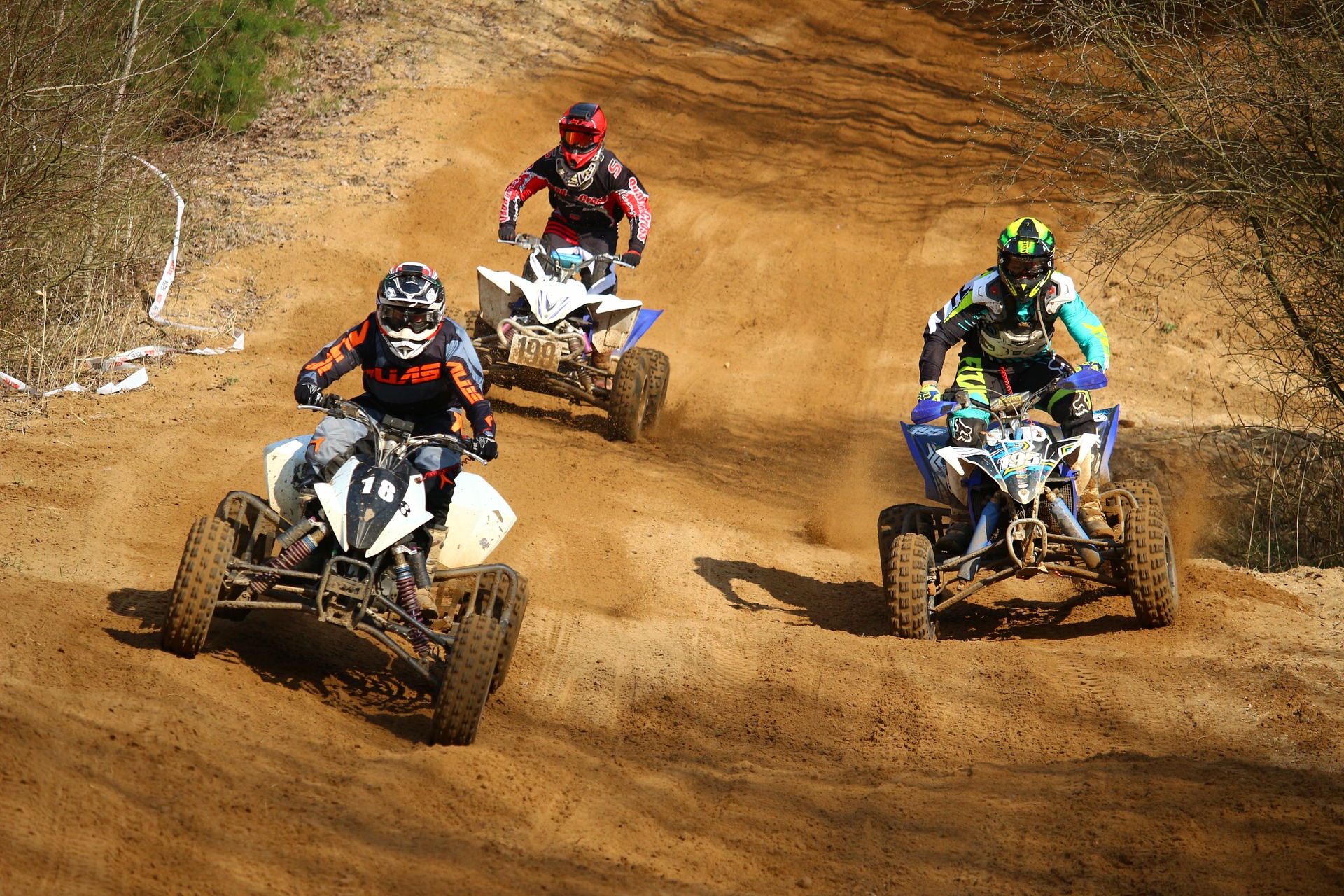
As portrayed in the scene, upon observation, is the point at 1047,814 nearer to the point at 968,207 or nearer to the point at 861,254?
the point at 861,254

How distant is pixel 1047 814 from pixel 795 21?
1985 centimetres

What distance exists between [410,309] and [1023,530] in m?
3.54

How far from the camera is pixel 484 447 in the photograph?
596cm

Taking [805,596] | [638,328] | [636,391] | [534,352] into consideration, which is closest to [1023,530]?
[805,596]

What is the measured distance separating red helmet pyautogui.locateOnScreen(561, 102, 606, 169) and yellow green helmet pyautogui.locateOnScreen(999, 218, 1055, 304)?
4427mm

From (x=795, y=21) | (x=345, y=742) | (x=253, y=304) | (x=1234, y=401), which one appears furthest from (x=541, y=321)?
(x=795, y=21)

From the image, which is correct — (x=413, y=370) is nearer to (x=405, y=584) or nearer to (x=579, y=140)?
(x=405, y=584)

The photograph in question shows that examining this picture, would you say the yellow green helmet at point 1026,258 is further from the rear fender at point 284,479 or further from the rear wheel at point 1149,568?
the rear fender at point 284,479

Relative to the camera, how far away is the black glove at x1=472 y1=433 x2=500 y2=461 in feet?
19.4

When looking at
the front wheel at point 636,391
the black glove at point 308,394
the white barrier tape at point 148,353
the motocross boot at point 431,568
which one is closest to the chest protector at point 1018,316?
the front wheel at point 636,391

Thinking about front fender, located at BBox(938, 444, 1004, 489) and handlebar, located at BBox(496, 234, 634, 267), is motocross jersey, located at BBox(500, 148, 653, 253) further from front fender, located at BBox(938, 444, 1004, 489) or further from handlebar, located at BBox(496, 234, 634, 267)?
front fender, located at BBox(938, 444, 1004, 489)

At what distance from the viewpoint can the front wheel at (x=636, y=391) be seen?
412 inches

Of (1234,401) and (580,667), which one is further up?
(1234,401)

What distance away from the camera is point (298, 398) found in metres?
5.91
